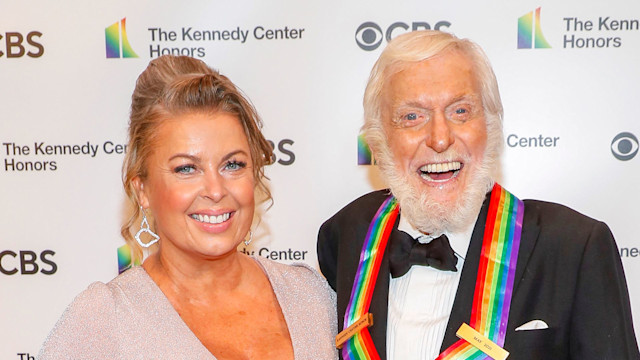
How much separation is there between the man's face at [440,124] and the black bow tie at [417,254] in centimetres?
12

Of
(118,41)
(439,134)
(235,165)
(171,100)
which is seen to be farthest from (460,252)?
(118,41)

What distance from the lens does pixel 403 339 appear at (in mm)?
1939

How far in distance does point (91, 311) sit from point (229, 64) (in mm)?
1610

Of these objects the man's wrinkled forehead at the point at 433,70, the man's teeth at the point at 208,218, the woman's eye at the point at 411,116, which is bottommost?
the man's teeth at the point at 208,218

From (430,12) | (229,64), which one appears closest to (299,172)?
(229,64)

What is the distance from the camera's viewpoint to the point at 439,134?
6.31ft

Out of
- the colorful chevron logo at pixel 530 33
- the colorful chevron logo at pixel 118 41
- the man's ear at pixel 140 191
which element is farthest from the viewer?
the colorful chevron logo at pixel 118 41

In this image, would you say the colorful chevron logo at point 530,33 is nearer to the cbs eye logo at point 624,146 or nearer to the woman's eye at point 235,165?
the cbs eye logo at point 624,146

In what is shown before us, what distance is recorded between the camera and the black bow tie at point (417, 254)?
6.41ft

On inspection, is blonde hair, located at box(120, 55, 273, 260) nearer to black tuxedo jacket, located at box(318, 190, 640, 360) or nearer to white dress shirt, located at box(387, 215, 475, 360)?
white dress shirt, located at box(387, 215, 475, 360)

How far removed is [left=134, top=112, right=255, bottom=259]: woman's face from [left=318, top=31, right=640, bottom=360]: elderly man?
476 mm

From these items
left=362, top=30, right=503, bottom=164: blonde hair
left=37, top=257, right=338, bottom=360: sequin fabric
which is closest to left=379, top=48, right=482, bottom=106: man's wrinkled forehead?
left=362, top=30, right=503, bottom=164: blonde hair

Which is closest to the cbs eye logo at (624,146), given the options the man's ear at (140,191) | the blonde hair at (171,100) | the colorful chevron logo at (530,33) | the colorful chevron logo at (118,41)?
the colorful chevron logo at (530,33)

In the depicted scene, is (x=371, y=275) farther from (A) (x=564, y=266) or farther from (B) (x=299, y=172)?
(B) (x=299, y=172)
